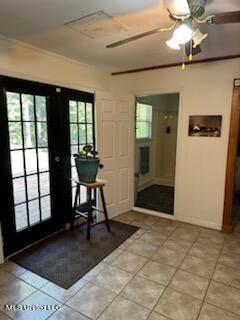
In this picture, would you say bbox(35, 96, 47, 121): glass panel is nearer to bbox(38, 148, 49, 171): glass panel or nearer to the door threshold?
bbox(38, 148, 49, 171): glass panel

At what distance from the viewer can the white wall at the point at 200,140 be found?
9.74 ft

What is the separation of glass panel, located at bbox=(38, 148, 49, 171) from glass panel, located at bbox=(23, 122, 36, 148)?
0.14 meters

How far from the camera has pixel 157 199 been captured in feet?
14.7

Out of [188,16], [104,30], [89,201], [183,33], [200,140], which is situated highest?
[104,30]

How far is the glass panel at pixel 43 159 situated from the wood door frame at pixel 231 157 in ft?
7.93

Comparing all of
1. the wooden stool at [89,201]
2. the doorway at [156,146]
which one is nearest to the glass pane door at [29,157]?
the wooden stool at [89,201]

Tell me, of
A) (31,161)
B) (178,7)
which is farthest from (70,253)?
(178,7)

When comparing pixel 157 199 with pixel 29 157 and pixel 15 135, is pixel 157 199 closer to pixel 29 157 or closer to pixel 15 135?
pixel 29 157

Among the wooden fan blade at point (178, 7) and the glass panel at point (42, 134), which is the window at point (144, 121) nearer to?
the glass panel at point (42, 134)

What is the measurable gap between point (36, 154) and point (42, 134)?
260 millimetres

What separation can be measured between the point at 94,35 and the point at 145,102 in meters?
2.77

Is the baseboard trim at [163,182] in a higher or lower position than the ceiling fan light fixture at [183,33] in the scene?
lower

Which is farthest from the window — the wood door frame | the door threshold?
the wood door frame

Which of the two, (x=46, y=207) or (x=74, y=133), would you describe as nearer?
(x=46, y=207)
